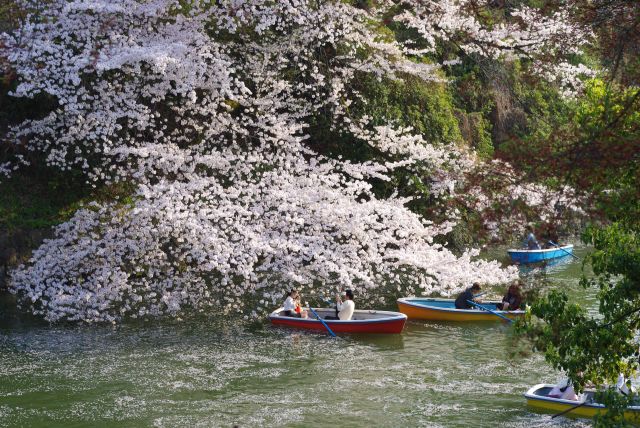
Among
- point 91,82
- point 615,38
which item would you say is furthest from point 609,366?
point 91,82

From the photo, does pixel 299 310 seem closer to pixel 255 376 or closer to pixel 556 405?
pixel 255 376

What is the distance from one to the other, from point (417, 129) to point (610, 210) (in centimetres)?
1491

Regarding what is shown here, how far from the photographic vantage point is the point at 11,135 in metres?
20.6

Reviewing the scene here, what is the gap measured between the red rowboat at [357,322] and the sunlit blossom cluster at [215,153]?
731 mm

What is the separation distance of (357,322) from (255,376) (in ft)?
11.9

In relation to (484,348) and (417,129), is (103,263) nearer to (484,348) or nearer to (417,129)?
(484,348)

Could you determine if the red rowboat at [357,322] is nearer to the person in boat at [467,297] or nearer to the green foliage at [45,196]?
the person in boat at [467,297]

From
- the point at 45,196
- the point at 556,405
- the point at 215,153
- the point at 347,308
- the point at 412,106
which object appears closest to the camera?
the point at 556,405

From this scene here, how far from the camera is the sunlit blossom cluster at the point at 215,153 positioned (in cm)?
1784

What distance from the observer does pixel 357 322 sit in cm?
1781

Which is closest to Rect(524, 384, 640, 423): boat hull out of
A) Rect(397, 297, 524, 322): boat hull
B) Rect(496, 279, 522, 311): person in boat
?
Rect(397, 297, 524, 322): boat hull

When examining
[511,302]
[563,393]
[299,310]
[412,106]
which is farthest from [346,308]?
[412,106]

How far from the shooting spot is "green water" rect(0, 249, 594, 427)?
1295 cm

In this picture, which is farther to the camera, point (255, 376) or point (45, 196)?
point (45, 196)
